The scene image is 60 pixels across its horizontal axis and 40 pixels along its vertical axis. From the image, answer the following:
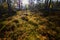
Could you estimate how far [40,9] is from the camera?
954cm

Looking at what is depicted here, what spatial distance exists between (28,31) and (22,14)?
2.12 metres

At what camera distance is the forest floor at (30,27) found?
7.16 metres

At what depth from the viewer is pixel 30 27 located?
7727mm

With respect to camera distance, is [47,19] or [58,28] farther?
[47,19]

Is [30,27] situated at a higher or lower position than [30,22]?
lower

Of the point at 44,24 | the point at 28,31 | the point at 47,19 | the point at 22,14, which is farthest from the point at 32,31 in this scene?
the point at 22,14

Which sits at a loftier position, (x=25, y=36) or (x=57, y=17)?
(x=57, y=17)

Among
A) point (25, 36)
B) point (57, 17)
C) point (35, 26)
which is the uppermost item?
point (57, 17)

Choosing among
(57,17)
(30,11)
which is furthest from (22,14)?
(57,17)

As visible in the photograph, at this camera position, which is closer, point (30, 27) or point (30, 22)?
point (30, 27)

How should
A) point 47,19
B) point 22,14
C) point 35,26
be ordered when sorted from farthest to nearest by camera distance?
point 22,14, point 47,19, point 35,26

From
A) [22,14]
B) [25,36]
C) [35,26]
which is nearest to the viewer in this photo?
[25,36]

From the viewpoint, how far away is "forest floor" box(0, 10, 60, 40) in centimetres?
716

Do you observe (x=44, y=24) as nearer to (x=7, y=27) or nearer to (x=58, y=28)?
(x=58, y=28)
